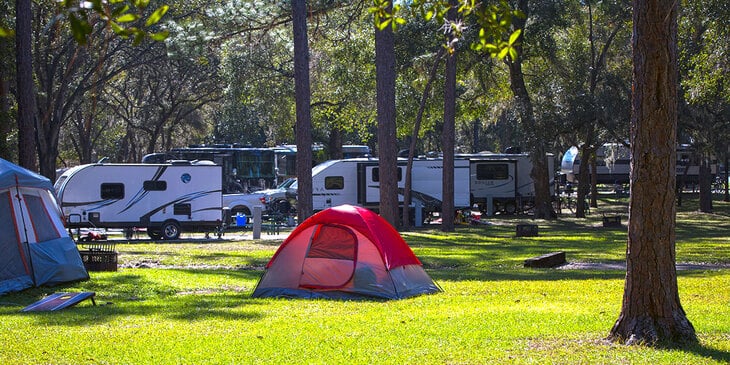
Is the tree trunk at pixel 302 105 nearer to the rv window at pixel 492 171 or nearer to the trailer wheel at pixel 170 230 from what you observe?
the trailer wheel at pixel 170 230

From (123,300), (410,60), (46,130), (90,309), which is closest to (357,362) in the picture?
(90,309)

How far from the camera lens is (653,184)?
320 inches

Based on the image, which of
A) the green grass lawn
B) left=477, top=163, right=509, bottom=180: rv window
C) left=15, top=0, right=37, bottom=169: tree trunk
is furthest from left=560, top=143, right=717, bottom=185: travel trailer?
left=15, top=0, right=37, bottom=169: tree trunk

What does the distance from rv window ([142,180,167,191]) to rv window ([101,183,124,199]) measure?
0.74 meters

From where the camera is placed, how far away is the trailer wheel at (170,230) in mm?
29641

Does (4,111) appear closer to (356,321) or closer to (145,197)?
(145,197)

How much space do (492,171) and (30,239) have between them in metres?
30.8

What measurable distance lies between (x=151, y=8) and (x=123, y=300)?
65.7ft

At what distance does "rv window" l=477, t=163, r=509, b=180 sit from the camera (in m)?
43.1

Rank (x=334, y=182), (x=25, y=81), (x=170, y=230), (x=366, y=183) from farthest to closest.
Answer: (x=366, y=183), (x=334, y=182), (x=170, y=230), (x=25, y=81)

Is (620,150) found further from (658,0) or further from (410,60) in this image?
(658,0)

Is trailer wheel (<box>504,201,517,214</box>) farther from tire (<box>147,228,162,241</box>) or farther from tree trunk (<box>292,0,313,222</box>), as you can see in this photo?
tree trunk (<box>292,0,313,222</box>)

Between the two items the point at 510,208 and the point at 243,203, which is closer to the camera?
the point at 243,203

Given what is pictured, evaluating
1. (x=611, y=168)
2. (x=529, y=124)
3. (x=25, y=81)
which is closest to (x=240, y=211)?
(x=529, y=124)
